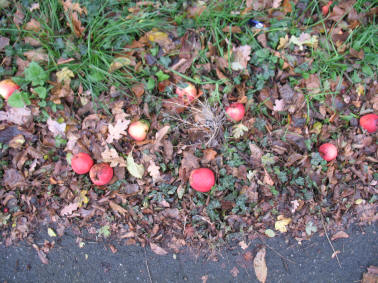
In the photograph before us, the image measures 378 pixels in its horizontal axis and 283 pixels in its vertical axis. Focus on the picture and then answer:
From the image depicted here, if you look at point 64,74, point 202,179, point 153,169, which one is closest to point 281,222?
point 202,179

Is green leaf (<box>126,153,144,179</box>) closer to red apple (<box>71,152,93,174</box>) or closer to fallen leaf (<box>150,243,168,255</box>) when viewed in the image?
red apple (<box>71,152,93,174</box>)

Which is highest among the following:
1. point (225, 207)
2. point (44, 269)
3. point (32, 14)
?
point (32, 14)

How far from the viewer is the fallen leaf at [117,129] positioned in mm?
2455

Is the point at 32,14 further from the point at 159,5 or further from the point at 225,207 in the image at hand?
the point at 225,207

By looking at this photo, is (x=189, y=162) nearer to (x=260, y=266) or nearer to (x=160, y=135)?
(x=160, y=135)

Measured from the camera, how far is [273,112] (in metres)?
2.54

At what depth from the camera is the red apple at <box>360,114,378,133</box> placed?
246 centimetres

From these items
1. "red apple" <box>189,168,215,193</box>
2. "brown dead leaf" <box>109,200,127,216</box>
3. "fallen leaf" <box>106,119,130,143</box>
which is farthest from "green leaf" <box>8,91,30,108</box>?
"red apple" <box>189,168,215,193</box>

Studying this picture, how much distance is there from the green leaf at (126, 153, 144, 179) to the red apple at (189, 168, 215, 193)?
446 millimetres

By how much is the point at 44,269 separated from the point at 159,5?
104 inches

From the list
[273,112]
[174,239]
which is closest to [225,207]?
[174,239]

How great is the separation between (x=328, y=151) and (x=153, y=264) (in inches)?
74.0

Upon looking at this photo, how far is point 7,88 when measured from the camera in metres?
2.36

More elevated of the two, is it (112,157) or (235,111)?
(235,111)
